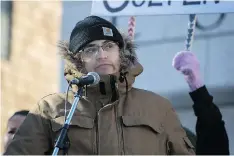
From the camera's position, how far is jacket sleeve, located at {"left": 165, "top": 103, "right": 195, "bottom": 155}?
321 centimetres

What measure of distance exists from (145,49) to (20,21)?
6.25 ft

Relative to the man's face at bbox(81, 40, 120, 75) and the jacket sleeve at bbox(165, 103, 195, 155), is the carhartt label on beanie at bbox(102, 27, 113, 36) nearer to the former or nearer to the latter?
the man's face at bbox(81, 40, 120, 75)

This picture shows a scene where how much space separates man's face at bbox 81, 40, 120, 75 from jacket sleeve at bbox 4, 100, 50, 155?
1.21 ft

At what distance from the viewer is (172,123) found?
10.7 feet

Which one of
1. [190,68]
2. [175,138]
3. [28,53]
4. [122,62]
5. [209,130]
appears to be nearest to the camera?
[175,138]

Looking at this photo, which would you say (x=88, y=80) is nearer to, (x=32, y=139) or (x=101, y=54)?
(x=101, y=54)

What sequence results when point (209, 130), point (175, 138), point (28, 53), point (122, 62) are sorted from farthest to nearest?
point (28, 53), point (209, 130), point (122, 62), point (175, 138)

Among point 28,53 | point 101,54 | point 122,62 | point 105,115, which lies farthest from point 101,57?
point 28,53

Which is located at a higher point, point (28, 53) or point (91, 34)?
point (91, 34)

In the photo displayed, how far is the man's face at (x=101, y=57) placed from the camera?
3225 mm

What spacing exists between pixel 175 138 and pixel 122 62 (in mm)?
477

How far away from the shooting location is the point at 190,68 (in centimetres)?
416

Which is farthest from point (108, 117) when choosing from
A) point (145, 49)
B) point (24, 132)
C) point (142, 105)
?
point (145, 49)

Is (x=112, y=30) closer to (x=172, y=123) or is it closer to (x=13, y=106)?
(x=172, y=123)
